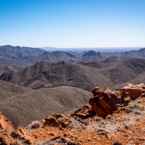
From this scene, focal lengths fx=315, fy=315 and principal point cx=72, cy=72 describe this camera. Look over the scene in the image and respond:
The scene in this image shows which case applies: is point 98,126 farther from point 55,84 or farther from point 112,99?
point 55,84

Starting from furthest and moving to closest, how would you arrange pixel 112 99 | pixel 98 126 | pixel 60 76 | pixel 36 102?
pixel 60 76
pixel 36 102
pixel 112 99
pixel 98 126

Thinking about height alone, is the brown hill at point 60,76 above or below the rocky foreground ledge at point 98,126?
below

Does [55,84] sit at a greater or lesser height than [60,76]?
lesser

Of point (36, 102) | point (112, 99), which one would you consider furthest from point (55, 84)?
point (112, 99)

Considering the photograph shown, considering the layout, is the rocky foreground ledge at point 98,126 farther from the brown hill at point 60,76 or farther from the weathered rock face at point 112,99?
the brown hill at point 60,76

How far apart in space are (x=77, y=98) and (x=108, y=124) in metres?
77.6

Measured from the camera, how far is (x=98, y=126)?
1250 cm

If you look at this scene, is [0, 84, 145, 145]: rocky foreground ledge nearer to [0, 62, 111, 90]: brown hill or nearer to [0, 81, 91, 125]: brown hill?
[0, 81, 91, 125]: brown hill

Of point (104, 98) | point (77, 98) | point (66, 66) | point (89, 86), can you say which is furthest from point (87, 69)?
point (104, 98)

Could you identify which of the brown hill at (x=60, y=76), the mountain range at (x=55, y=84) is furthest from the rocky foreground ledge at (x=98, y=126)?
the brown hill at (x=60, y=76)

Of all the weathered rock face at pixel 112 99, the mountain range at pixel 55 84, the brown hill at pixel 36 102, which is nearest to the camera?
the weathered rock face at pixel 112 99

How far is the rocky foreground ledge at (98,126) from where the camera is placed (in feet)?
33.7

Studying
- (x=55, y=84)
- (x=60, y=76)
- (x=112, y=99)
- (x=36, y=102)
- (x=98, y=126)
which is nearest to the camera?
(x=98, y=126)

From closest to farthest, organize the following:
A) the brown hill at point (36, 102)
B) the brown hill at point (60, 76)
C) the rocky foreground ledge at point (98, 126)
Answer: the rocky foreground ledge at point (98, 126), the brown hill at point (36, 102), the brown hill at point (60, 76)
